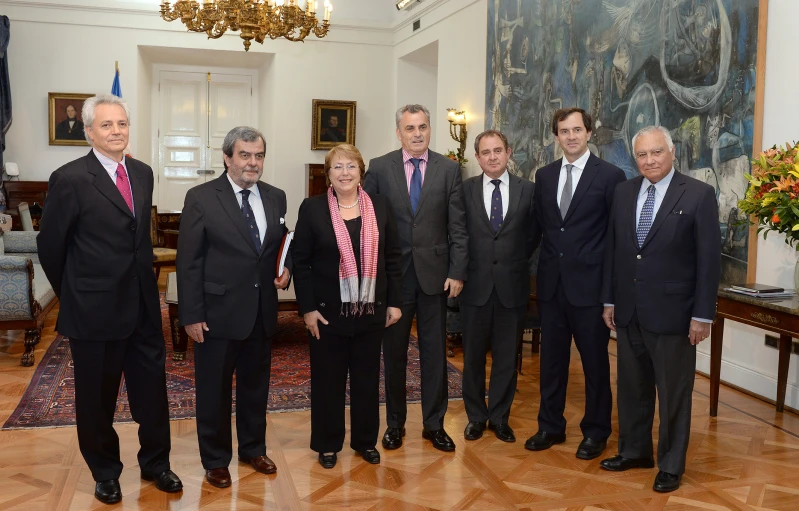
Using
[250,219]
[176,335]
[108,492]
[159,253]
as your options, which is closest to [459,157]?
[159,253]

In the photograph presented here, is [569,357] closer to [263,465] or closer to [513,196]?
[513,196]

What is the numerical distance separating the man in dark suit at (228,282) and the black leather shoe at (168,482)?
16 cm

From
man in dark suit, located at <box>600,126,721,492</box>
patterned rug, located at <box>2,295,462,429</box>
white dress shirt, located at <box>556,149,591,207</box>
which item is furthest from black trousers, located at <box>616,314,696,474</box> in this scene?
patterned rug, located at <box>2,295,462,429</box>

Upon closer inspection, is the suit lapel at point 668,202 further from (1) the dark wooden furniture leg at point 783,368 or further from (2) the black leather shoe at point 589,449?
(1) the dark wooden furniture leg at point 783,368

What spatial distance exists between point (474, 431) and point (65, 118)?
9.39m

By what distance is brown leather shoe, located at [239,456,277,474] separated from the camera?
389cm

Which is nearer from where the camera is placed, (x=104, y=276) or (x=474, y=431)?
(x=104, y=276)

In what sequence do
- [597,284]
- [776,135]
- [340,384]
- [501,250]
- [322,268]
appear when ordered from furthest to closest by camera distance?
[776,135], [501,250], [597,284], [340,384], [322,268]

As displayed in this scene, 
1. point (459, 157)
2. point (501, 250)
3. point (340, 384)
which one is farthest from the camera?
point (459, 157)

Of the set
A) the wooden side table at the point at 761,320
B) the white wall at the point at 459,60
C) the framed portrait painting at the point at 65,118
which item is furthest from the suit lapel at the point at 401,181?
the framed portrait painting at the point at 65,118

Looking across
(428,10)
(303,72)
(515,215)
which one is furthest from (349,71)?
(515,215)

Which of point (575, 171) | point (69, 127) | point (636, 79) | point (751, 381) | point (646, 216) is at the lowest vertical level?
point (751, 381)

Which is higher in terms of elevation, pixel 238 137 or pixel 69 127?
pixel 69 127

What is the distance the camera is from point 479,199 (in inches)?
173
